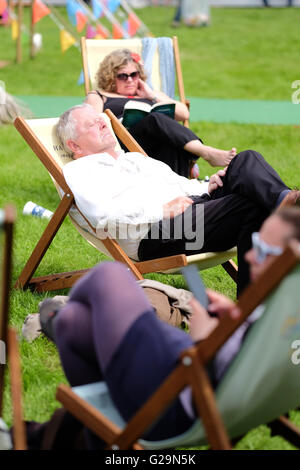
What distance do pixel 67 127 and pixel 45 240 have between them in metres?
0.62

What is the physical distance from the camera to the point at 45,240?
3.71 m

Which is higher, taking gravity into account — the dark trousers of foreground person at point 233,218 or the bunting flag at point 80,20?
the dark trousers of foreground person at point 233,218

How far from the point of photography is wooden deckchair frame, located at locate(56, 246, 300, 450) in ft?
5.20

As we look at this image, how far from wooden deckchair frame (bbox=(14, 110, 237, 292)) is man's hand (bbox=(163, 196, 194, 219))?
0.26 metres

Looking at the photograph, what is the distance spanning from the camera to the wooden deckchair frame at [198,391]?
1585 mm

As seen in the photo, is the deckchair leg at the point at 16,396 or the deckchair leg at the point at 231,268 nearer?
the deckchair leg at the point at 16,396

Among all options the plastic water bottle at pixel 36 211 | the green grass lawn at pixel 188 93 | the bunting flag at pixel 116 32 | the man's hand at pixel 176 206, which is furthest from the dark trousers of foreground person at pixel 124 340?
the bunting flag at pixel 116 32

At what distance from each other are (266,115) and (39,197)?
4.27 metres

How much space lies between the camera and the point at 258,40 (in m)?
15.8

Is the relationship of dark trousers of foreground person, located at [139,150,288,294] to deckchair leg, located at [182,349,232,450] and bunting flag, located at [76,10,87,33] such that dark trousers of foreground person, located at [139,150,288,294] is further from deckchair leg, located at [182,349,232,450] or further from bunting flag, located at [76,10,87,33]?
bunting flag, located at [76,10,87,33]

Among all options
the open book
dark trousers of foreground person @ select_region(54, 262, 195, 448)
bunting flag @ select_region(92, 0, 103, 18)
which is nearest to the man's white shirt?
the open book

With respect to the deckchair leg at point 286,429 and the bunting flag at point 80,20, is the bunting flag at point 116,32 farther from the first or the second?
the deckchair leg at point 286,429

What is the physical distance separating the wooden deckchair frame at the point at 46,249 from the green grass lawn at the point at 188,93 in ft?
0.28

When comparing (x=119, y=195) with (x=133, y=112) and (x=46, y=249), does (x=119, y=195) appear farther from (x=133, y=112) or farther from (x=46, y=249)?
(x=133, y=112)
